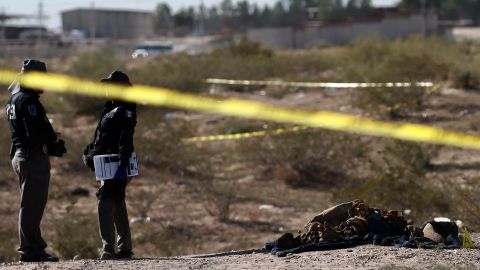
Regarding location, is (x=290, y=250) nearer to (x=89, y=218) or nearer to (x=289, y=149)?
(x=89, y=218)

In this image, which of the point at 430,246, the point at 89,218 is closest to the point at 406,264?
the point at 430,246

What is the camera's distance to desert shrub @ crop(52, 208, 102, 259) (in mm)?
11695

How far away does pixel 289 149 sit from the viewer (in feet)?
58.8

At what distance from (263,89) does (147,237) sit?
16543mm

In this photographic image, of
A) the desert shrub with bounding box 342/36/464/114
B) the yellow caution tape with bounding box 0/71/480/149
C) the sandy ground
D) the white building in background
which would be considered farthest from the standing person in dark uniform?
the white building in background

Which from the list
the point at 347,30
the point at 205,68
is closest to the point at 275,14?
the point at 347,30

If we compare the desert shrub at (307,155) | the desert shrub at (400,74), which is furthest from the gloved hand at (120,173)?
the desert shrub at (400,74)

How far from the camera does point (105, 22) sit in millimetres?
83625

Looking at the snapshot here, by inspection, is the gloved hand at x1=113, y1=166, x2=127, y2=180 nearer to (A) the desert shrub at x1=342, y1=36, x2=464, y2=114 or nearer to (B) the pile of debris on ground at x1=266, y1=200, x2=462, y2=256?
(B) the pile of debris on ground at x1=266, y1=200, x2=462, y2=256

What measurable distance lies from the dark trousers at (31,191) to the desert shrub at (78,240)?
10.2 feet

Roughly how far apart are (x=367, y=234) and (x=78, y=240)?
178 inches

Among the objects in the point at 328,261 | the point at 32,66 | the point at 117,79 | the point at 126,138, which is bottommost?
the point at 328,261

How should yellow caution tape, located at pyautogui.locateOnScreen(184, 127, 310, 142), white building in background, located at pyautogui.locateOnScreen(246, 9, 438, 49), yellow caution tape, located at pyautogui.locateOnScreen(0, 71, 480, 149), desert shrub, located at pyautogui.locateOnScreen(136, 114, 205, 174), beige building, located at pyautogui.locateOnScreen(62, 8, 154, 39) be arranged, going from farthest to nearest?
beige building, located at pyautogui.locateOnScreen(62, 8, 154, 39)
white building in background, located at pyautogui.locateOnScreen(246, 9, 438, 49)
yellow caution tape, located at pyautogui.locateOnScreen(184, 127, 310, 142)
desert shrub, located at pyautogui.locateOnScreen(136, 114, 205, 174)
yellow caution tape, located at pyautogui.locateOnScreen(0, 71, 480, 149)

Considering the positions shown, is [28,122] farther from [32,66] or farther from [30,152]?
[32,66]
